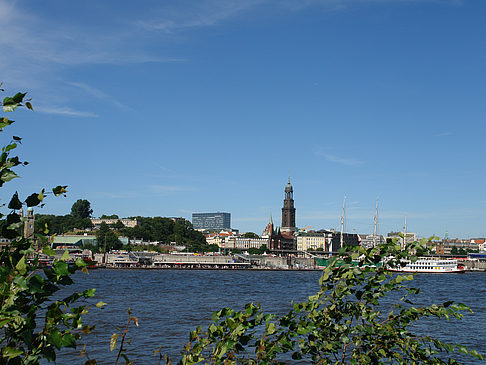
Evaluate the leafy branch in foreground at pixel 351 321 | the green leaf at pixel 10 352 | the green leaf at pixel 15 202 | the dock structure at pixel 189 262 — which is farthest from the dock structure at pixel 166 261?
the green leaf at pixel 10 352

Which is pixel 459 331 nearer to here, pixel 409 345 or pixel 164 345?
pixel 164 345

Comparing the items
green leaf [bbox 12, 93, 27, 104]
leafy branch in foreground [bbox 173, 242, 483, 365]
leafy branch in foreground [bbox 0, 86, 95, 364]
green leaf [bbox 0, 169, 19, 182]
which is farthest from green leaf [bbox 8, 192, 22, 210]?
leafy branch in foreground [bbox 173, 242, 483, 365]

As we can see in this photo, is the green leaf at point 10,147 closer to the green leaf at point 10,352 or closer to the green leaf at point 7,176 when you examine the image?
the green leaf at point 7,176

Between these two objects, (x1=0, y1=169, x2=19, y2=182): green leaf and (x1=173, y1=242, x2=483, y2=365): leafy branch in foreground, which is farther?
(x1=173, y1=242, x2=483, y2=365): leafy branch in foreground

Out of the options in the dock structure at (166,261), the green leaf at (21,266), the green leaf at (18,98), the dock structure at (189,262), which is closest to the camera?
the green leaf at (21,266)

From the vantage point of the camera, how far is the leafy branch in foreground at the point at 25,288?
10.1ft

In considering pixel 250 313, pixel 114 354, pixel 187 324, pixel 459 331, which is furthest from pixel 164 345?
pixel 250 313

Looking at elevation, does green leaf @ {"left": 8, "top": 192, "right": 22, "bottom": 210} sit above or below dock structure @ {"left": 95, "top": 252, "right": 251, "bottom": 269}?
above

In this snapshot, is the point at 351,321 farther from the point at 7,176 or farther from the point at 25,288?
the point at 7,176

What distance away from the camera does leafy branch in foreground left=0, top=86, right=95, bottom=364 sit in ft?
10.1

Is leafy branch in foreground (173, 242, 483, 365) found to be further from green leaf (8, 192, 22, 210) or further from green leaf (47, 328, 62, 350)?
green leaf (8, 192, 22, 210)

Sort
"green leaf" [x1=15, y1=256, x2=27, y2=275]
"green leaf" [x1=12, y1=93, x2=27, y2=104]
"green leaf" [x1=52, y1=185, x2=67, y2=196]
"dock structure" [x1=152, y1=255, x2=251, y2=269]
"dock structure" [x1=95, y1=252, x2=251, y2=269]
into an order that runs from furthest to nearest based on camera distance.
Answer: "dock structure" [x1=152, y1=255, x2=251, y2=269] < "dock structure" [x1=95, y1=252, x2=251, y2=269] < "green leaf" [x1=52, y1=185, x2=67, y2=196] < "green leaf" [x1=12, y1=93, x2=27, y2=104] < "green leaf" [x1=15, y1=256, x2=27, y2=275]

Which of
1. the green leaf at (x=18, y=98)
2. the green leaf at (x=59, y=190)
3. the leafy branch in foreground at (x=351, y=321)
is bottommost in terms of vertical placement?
the leafy branch in foreground at (x=351, y=321)

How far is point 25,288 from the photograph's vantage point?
3008 mm
